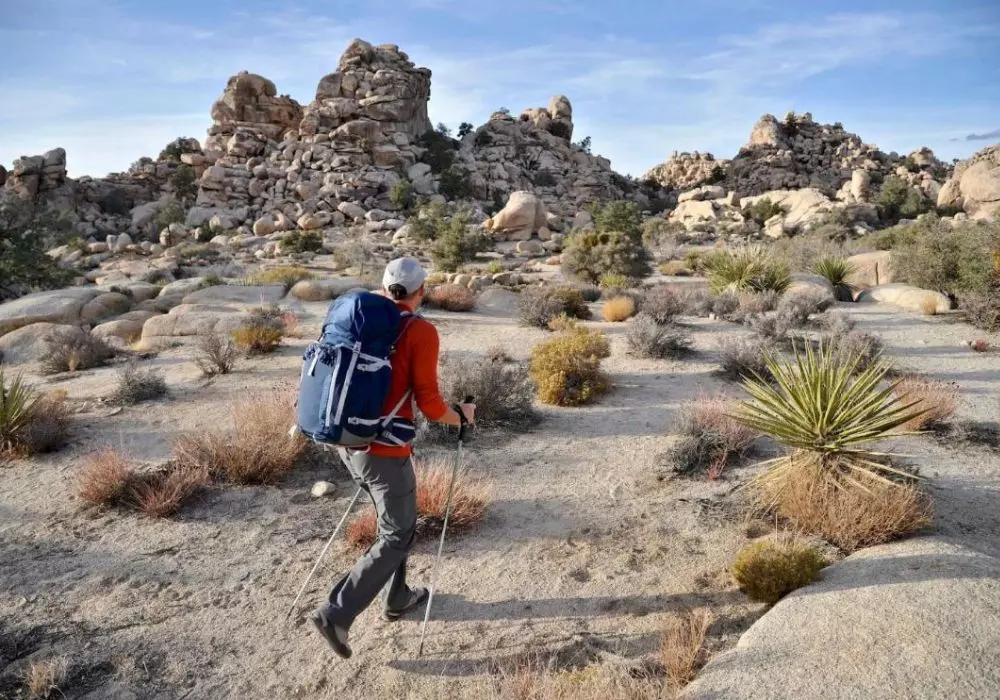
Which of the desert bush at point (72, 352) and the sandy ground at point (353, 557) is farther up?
the desert bush at point (72, 352)

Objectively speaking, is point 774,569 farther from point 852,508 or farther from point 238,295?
point 238,295

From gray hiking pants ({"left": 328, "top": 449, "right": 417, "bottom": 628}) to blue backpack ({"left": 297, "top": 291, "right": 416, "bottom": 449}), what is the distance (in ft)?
0.72

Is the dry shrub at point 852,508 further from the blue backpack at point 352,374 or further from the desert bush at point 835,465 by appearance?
the blue backpack at point 352,374

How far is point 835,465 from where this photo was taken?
490cm

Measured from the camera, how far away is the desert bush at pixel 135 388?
346 inches

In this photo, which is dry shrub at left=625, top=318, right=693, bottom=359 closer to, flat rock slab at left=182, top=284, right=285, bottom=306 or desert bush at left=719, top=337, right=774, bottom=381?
desert bush at left=719, top=337, right=774, bottom=381

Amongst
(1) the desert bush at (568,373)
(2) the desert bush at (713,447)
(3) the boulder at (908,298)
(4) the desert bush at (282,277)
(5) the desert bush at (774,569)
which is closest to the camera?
(5) the desert bush at (774,569)

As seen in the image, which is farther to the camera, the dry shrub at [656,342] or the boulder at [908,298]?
the boulder at [908,298]

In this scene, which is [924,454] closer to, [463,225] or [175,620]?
[175,620]

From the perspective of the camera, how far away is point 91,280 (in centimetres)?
2742

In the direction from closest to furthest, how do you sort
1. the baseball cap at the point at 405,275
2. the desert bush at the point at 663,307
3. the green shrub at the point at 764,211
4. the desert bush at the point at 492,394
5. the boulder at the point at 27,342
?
the baseball cap at the point at 405,275 → the desert bush at the point at 492,394 → the boulder at the point at 27,342 → the desert bush at the point at 663,307 → the green shrub at the point at 764,211

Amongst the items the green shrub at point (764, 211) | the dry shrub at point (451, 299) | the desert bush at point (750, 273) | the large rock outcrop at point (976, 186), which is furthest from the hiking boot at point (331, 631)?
the large rock outcrop at point (976, 186)

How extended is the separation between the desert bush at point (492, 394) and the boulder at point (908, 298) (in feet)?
34.5

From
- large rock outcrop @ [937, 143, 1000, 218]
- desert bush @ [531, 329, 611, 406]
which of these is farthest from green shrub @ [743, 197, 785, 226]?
desert bush @ [531, 329, 611, 406]
